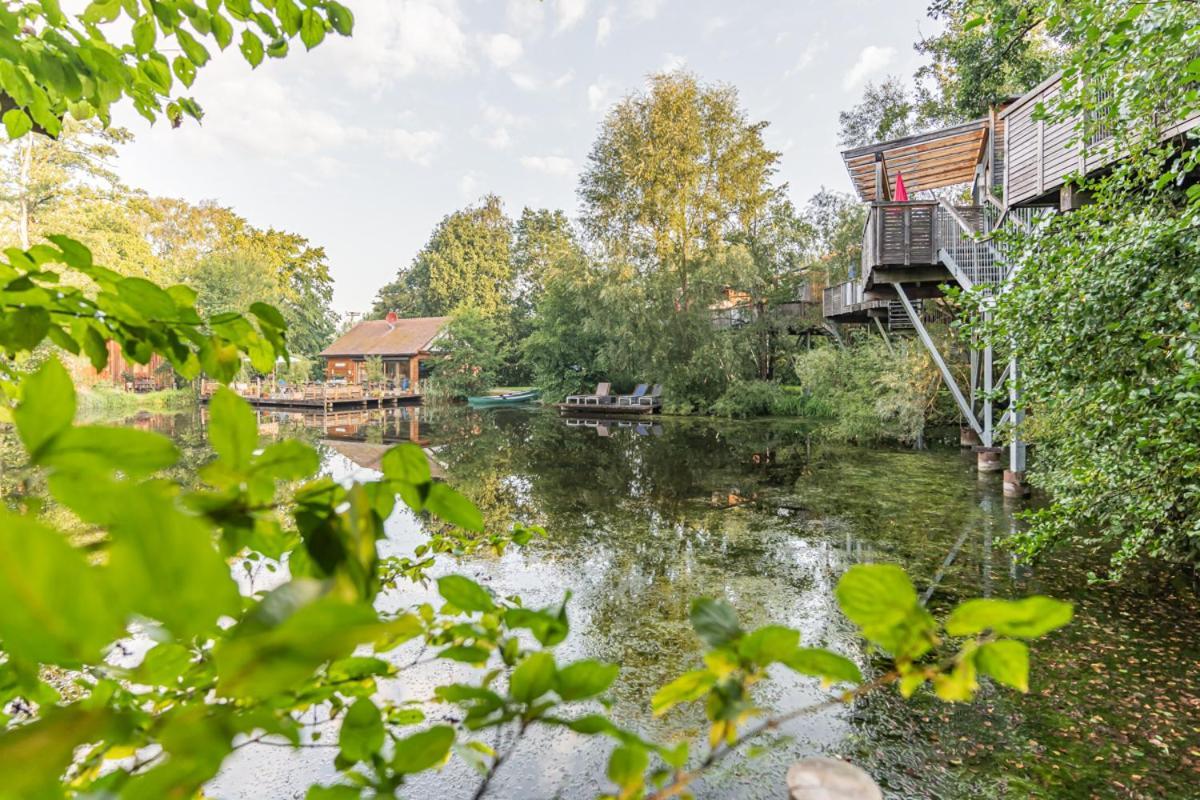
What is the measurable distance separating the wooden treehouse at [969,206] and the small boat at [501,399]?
17.9 meters

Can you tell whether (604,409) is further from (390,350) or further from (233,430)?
(233,430)

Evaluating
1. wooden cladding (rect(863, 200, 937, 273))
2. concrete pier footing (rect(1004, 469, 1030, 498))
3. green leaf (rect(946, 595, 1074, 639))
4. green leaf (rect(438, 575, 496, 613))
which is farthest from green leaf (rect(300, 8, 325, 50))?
wooden cladding (rect(863, 200, 937, 273))

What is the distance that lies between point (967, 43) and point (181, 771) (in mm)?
15744

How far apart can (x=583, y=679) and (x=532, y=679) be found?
47 mm

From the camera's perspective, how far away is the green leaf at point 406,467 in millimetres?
522

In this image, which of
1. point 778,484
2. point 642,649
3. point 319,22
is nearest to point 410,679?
point 642,649

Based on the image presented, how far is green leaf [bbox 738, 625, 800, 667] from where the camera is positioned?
0.47m

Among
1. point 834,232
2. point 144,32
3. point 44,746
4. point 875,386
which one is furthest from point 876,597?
point 834,232

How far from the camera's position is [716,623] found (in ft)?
1.59

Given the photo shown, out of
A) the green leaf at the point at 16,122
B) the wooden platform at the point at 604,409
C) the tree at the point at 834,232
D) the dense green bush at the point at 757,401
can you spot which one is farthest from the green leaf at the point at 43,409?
the wooden platform at the point at 604,409

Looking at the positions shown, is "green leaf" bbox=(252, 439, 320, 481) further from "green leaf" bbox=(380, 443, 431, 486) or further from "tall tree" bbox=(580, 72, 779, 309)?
"tall tree" bbox=(580, 72, 779, 309)

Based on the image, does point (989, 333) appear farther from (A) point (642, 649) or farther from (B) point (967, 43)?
(B) point (967, 43)

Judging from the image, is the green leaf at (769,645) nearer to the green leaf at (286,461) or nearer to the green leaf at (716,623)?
the green leaf at (716,623)

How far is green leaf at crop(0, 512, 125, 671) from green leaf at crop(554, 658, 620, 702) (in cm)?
31
